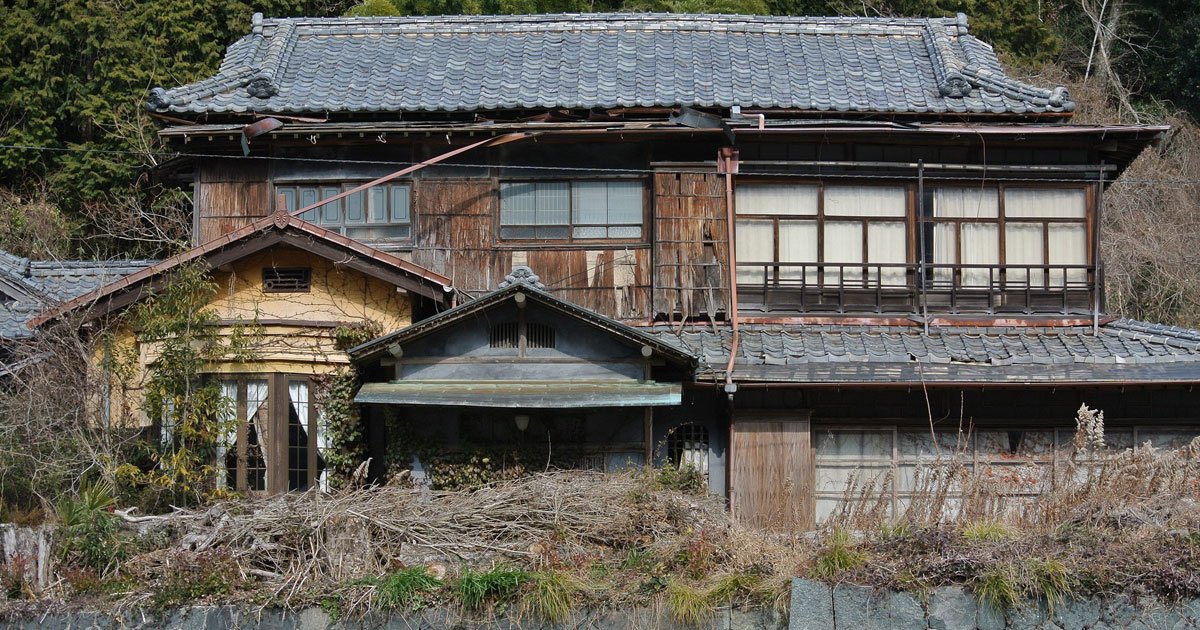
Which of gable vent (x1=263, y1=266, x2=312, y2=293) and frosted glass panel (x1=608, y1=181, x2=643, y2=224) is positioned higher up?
frosted glass panel (x1=608, y1=181, x2=643, y2=224)

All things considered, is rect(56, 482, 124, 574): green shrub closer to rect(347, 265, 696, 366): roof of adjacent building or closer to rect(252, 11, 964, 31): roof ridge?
rect(347, 265, 696, 366): roof of adjacent building

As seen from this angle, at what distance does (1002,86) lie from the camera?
64.5ft

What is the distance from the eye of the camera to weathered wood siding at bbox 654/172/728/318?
61.3ft

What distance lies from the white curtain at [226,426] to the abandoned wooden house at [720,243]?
1.32 ft

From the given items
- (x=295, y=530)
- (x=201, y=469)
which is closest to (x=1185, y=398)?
(x=295, y=530)

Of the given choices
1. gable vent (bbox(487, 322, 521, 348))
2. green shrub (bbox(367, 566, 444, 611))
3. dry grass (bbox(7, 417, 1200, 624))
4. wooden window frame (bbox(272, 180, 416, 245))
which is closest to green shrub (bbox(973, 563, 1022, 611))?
dry grass (bbox(7, 417, 1200, 624))

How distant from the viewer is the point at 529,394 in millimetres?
15828

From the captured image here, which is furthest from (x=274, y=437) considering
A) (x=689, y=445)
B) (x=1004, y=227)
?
(x=1004, y=227)

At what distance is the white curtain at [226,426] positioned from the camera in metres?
16.4

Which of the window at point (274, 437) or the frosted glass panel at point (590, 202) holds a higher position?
the frosted glass panel at point (590, 202)

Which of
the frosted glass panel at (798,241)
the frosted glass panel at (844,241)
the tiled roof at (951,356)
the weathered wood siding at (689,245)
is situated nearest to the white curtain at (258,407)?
the tiled roof at (951,356)

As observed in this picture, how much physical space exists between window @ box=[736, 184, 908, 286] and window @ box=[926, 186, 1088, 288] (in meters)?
0.62

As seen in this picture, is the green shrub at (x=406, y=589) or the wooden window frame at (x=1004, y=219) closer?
the green shrub at (x=406, y=589)

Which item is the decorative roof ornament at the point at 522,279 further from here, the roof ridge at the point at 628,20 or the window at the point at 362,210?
the roof ridge at the point at 628,20
